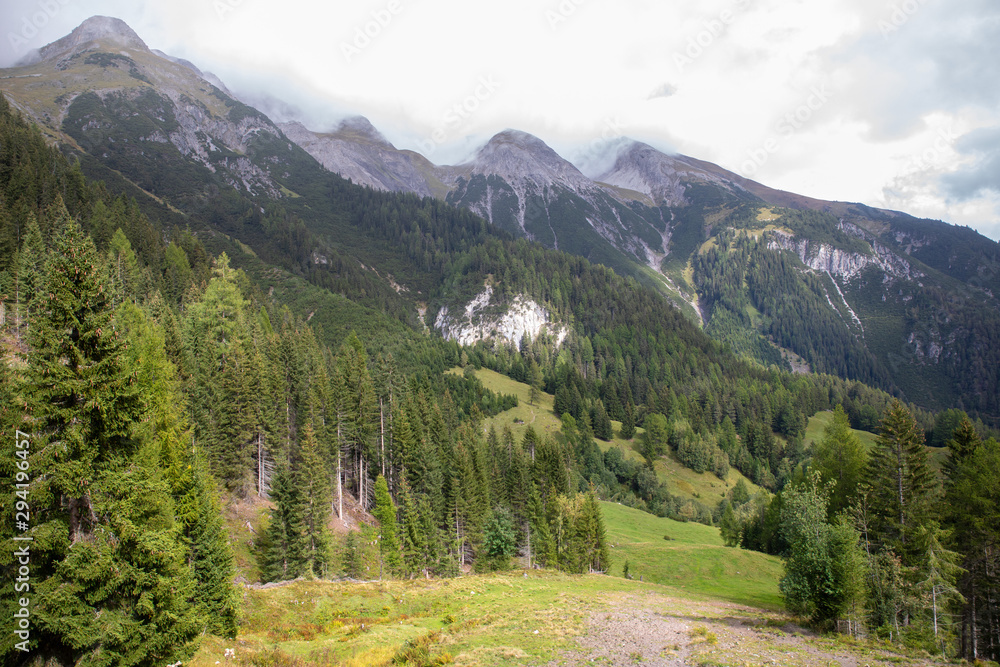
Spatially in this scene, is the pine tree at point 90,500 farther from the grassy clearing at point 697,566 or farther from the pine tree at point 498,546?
the grassy clearing at point 697,566

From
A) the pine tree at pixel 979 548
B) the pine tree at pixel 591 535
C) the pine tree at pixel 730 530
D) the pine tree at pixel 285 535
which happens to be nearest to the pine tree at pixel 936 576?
the pine tree at pixel 979 548

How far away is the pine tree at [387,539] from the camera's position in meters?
56.0

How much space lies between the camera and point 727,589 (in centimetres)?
6156

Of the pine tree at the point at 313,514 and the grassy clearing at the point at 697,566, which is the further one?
the grassy clearing at the point at 697,566

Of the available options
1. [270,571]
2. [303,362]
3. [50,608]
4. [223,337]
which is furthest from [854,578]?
[223,337]

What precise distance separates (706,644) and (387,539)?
42731 millimetres

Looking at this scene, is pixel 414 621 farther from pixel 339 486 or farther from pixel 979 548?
pixel 979 548

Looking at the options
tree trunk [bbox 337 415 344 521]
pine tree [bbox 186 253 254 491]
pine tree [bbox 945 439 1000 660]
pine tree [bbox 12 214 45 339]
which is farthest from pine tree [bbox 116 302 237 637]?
pine tree [bbox 945 439 1000 660]

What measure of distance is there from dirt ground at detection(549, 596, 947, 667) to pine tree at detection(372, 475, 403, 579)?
99.2 ft

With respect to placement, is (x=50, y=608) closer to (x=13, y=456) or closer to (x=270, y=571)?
(x=13, y=456)

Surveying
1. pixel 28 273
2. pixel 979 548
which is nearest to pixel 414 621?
pixel 979 548

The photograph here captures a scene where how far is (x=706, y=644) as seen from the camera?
24625mm

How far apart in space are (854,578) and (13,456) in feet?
135

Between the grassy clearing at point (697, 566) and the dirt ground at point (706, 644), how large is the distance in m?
21.9
